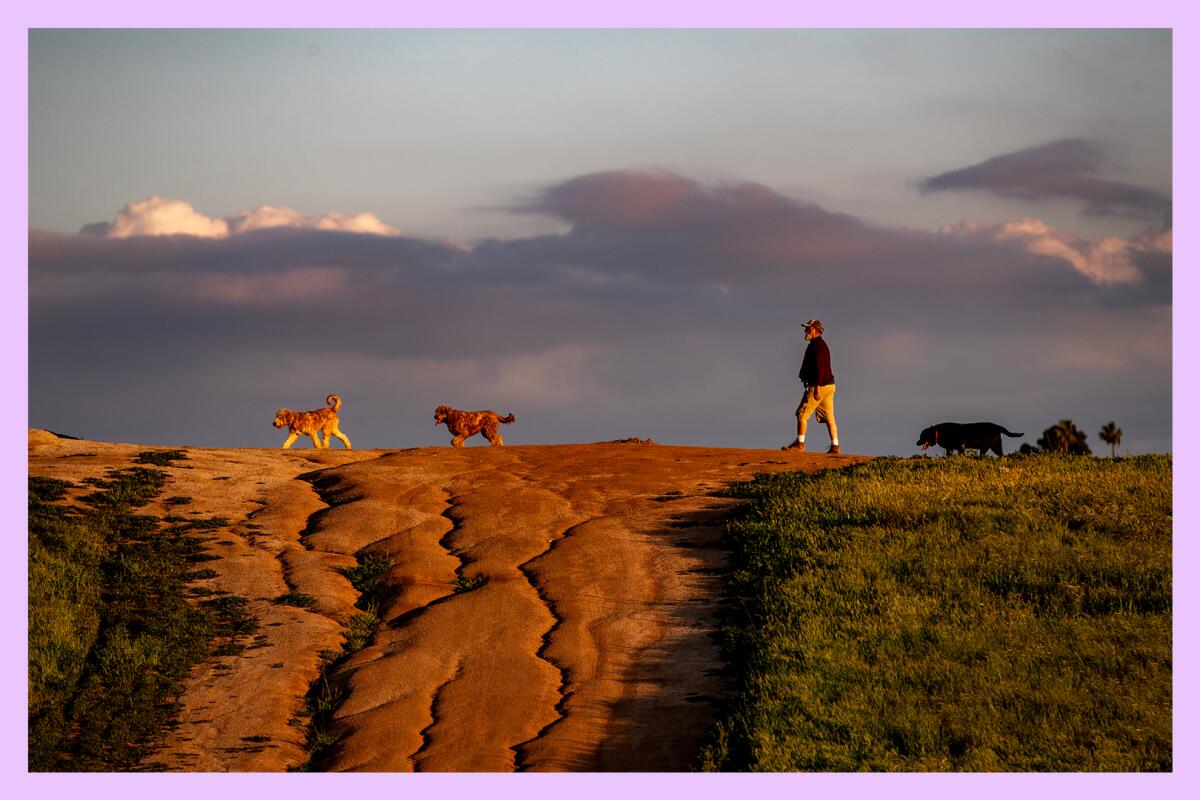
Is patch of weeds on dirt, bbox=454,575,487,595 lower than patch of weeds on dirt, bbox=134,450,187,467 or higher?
lower

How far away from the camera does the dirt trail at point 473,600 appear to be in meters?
15.0

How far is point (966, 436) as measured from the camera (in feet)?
96.2

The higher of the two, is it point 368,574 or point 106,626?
point 368,574

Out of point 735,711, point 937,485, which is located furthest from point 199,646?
point 937,485

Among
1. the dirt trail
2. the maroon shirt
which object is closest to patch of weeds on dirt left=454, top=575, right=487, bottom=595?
the dirt trail

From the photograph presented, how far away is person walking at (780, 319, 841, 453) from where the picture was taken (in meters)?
27.4

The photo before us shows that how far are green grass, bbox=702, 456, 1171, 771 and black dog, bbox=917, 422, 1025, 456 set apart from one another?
189 inches

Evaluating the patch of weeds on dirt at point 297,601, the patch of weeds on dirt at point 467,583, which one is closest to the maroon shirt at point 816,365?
the patch of weeds on dirt at point 467,583

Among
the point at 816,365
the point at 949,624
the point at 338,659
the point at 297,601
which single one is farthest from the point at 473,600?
the point at 816,365

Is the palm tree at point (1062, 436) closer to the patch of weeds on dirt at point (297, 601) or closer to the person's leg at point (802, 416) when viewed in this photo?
the person's leg at point (802, 416)

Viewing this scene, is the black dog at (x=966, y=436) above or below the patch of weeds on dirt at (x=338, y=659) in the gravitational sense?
above

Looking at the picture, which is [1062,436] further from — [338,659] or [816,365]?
[338,659]

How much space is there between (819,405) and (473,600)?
11.4 meters

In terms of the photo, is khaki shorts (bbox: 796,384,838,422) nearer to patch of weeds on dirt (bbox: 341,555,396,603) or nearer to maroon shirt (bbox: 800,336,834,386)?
maroon shirt (bbox: 800,336,834,386)
